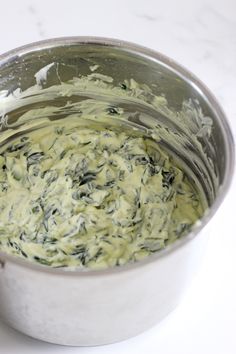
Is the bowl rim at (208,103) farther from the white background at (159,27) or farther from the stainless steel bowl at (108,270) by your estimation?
the white background at (159,27)

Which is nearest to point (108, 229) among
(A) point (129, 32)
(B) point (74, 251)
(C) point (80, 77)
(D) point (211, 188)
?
(B) point (74, 251)

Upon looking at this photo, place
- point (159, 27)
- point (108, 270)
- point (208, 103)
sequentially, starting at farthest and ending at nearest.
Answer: point (159, 27) → point (208, 103) → point (108, 270)

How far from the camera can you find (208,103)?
1.08 m

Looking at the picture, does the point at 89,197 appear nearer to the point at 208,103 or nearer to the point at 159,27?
the point at 208,103

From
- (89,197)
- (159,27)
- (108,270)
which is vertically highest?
(159,27)

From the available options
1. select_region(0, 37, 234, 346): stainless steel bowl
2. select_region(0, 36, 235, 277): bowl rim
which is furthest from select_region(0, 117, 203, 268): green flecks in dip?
select_region(0, 36, 235, 277): bowl rim

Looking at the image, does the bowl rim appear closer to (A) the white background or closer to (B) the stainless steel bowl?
(B) the stainless steel bowl

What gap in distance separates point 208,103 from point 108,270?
0.33 metres

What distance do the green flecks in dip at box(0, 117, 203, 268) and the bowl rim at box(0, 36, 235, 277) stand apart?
16cm

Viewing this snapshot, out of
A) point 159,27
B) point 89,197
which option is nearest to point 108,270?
point 89,197

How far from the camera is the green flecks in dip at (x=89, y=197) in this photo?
3.59ft

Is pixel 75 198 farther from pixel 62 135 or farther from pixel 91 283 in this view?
pixel 91 283

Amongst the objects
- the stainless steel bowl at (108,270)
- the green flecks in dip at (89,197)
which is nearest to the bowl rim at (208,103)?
the stainless steel bowl at (108,270)

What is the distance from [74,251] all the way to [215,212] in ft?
0.87
